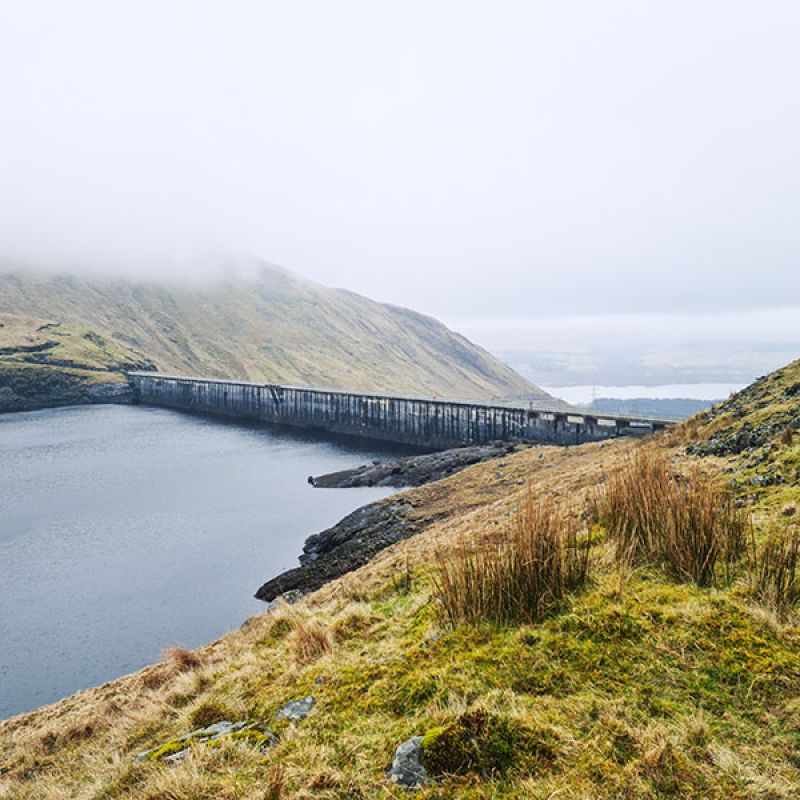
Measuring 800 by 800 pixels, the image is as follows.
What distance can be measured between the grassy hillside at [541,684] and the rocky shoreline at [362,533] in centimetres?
2050

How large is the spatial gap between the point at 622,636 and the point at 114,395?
15853cm

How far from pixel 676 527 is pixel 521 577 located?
2.31 metres

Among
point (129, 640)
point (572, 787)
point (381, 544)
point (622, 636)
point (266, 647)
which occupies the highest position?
point (622, 636)

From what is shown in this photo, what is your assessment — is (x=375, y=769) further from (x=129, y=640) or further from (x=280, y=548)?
(x=280, y=548)

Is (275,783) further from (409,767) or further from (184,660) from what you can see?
(184,660)

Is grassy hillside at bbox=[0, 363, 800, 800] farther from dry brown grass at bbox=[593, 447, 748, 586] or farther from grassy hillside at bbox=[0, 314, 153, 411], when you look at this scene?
grassy hillside at bbox=[0, 314, 153, 411]

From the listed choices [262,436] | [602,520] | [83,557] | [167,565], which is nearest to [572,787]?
[602,520]

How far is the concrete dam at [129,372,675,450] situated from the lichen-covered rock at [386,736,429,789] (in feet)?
214

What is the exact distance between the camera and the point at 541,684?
567cm

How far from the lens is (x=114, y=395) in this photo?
144250mm

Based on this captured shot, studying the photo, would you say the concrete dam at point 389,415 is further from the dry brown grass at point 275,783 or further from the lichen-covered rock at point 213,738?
the dry brown grass at point 275,783

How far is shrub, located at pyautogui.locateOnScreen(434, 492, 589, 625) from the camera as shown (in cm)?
693

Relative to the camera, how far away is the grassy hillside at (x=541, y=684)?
4676 millimetres

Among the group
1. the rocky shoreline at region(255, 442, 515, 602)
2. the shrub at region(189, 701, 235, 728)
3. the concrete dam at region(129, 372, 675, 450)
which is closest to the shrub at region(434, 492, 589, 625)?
the shrub at region(189, 701, 235, 728)
